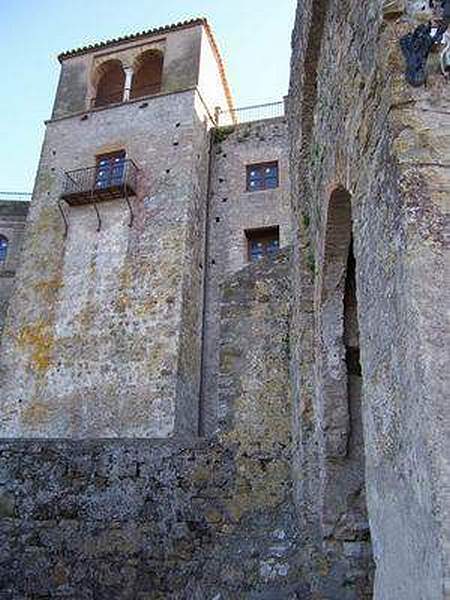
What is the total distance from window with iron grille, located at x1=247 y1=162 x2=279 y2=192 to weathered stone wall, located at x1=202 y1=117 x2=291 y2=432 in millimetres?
133

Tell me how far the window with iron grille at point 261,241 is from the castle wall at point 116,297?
4.31 ft

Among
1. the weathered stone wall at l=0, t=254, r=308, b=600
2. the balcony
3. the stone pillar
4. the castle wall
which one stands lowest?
the weathered stone wall at l=0, t=254, r=308, b=600

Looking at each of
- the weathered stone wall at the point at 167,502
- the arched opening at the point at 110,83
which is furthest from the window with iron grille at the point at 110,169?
the weathered stone wall at the point at 167,502

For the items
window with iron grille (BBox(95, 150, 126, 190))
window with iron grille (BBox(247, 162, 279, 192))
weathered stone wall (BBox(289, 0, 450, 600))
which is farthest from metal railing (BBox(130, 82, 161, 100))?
weathered stone wall (BBox(289, 0, 450, 600))

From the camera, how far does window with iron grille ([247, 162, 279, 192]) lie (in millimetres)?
16000

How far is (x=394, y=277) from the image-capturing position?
7.77 ft

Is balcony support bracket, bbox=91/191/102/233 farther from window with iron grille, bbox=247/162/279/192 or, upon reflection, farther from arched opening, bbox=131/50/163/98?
arched opening, bbox=131/50/163/98

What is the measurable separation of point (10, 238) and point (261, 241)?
311 inches

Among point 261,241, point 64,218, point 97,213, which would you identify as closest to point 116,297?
point 97,213

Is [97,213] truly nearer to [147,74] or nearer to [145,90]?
[145,90]

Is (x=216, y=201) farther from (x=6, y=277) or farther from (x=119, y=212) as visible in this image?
(x=6, y=277)

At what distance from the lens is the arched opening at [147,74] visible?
18328mm

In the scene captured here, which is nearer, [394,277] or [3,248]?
[394,277]

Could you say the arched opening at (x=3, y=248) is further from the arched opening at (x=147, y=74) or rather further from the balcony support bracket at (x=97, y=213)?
the arched opening at (x=147, y=74)
